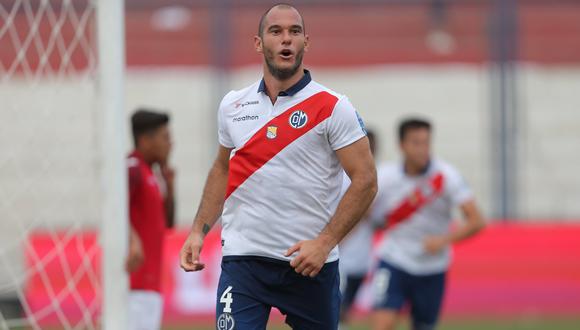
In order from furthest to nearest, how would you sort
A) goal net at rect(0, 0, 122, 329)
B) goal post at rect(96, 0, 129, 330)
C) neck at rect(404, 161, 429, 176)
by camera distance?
neck at rect(404, 161, 429, 176) < goal net at rect(0, 0, 122, 329) < goal post at rect(96, 0, 129, 330)

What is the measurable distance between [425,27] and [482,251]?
522 centimetres

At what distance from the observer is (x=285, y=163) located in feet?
18.3

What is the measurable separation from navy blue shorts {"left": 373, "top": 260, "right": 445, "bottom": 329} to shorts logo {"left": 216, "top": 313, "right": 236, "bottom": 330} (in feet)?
13.6

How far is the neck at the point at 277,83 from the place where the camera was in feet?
18.4

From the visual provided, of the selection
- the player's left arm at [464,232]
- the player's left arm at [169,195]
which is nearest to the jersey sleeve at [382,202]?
the player's left arm at [464,232]

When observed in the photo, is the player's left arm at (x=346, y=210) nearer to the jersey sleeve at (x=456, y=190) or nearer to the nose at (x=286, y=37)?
the nose at (x=286, y=37)

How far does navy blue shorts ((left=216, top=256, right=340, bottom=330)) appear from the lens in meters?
5.65

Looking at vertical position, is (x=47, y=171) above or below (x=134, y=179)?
below

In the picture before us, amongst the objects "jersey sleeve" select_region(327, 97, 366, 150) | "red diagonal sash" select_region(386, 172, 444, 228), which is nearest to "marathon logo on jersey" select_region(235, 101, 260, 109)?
"jersey sleeve" select_region(327, 97, 366, 150)

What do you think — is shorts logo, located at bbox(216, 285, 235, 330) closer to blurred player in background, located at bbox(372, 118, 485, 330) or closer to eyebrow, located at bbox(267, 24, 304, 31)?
eyebrow, located at bbox(267, 24, 304, 31)

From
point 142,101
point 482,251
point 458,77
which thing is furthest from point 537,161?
point 142,101

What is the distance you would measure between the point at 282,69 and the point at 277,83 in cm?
14

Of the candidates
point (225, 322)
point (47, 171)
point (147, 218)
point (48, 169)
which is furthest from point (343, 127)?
point (47, 171)

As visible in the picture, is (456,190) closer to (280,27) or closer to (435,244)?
(435,244)
